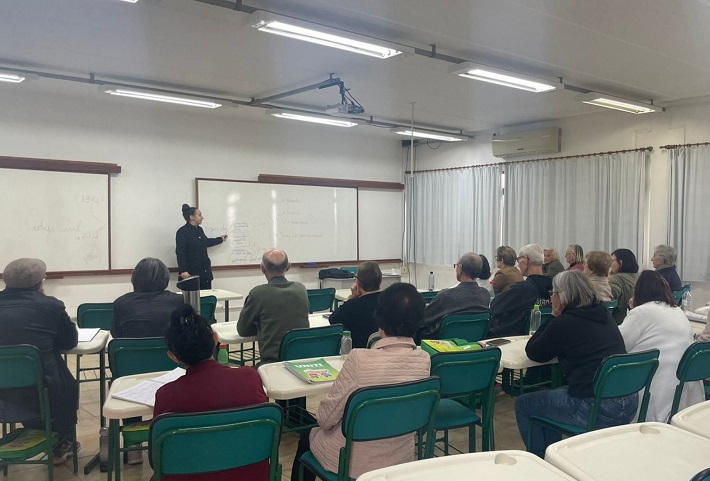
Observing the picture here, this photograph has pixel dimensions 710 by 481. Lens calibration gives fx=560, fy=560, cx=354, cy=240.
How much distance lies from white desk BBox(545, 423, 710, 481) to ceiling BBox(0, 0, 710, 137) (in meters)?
2.82

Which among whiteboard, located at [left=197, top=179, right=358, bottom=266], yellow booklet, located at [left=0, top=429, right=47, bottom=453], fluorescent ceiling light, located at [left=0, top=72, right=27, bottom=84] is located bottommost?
yellow booklet, located at [left=0, top=429, right=47, bottom=453]

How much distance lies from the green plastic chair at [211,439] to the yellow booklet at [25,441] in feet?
4.79

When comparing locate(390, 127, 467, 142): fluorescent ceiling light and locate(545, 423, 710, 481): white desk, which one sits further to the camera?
locate(390, 127, 467, 142): fluorescent ceiling light

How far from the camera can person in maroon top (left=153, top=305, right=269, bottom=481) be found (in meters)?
1.97

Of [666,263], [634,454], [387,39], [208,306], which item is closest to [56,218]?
[208,306]

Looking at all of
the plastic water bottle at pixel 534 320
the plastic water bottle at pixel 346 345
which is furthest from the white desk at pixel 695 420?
the plastic water bottle at pixel 534 320

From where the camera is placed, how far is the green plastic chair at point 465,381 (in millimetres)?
2697

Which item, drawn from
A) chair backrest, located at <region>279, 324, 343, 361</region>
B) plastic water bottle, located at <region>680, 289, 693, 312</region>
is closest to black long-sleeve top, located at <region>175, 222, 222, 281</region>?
chair backrest, located at <region>279, 324, 343, 361</region>

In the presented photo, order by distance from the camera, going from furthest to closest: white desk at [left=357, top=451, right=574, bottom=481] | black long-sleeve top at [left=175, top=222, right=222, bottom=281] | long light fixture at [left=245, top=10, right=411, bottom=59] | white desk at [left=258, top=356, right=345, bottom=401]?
black long-sleeve top at [left=175, top=222, right=222, bottom=281]
long light fixture at [left=245, top=10, right=411, bottom=59]
white desk at [left=258, top=356, right=345, bottom=401]
white desk at [left=357, top=451, right=574, bottom=481]

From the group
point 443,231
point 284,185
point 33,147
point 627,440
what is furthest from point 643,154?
point 33,147

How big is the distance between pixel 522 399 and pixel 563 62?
3287 mm

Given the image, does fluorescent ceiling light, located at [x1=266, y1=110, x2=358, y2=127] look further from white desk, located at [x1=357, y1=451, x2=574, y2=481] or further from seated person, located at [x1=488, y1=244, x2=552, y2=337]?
white desk, located at [x1=357, y1=451, x2=574, y2=481]

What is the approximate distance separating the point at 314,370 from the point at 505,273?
2941 millimetres

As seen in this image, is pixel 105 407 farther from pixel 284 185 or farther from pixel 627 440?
pixel 284 185
